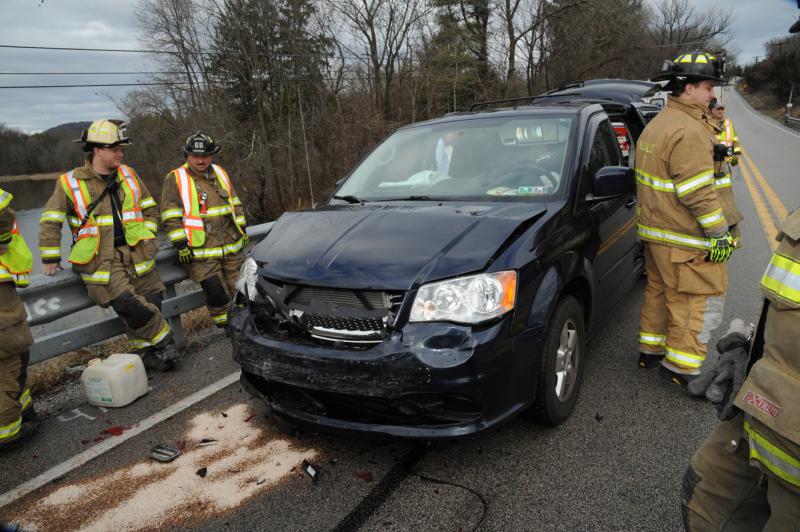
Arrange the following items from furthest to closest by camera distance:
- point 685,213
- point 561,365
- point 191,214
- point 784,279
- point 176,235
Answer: point 191,214 → point 176,235 → point 685,213 → point 561,365 → point 784,279

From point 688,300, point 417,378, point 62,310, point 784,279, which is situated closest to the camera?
point 784,279

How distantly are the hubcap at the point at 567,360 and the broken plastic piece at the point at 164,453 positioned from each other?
2.26 meters

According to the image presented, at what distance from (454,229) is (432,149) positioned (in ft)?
4.49

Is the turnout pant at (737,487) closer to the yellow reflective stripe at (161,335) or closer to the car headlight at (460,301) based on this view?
the car headlight at (460,301)

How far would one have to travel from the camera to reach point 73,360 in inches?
205

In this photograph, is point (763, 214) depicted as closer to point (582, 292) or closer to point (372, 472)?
point (582, 292)

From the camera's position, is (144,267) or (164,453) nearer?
(164,453)

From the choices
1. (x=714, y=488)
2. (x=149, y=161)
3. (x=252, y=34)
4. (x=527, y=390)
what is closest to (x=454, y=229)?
(x=527, y=390)

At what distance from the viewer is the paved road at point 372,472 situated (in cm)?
258

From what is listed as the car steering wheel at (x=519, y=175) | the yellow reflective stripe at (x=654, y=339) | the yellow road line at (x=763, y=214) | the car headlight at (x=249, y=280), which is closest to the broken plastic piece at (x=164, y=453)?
the car headlight at (x=249, y=280)

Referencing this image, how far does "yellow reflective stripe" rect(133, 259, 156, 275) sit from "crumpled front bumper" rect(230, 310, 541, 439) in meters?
2.21

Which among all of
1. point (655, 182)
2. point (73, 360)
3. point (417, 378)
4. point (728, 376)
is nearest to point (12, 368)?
point (73, 360)

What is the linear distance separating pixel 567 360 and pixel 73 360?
457 centimetres

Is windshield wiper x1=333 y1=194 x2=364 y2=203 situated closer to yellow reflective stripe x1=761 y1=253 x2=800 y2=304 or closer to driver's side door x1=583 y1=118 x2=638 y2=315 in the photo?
driver's side door x1=583 y1=118 x2=638 y2=315
